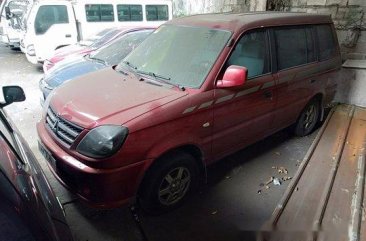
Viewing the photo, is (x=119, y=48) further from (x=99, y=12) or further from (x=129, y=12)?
(x=129, y=12)

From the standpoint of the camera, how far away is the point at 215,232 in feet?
9.27

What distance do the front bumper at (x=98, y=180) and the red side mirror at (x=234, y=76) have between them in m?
1.08

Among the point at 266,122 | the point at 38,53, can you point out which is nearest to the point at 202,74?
the point at 266,122

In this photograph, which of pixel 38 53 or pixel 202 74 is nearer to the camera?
pixel 202 74

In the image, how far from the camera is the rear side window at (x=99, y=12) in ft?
32.2

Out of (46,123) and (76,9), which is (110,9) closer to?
(76,9)

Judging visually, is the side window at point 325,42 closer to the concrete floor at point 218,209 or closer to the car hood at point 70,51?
the concrete floor at point 218,209

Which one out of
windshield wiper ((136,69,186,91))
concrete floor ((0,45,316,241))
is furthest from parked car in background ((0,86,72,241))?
windshield wiper ((136,69,186,91))

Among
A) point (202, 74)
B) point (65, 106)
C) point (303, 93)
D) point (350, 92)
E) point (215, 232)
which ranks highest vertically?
point (202, 74)

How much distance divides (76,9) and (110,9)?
1.22 m

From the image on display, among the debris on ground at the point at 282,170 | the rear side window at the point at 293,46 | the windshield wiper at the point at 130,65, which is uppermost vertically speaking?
the rear side window at the point at 293,46

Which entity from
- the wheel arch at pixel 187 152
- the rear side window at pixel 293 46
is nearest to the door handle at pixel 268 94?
the rear side window at pixel 293 46

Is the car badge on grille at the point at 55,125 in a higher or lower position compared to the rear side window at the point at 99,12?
lower

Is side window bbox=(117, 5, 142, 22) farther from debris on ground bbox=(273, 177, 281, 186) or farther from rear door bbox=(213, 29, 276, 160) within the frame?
debris on ground bbox=(273, 177, 281, 186)
